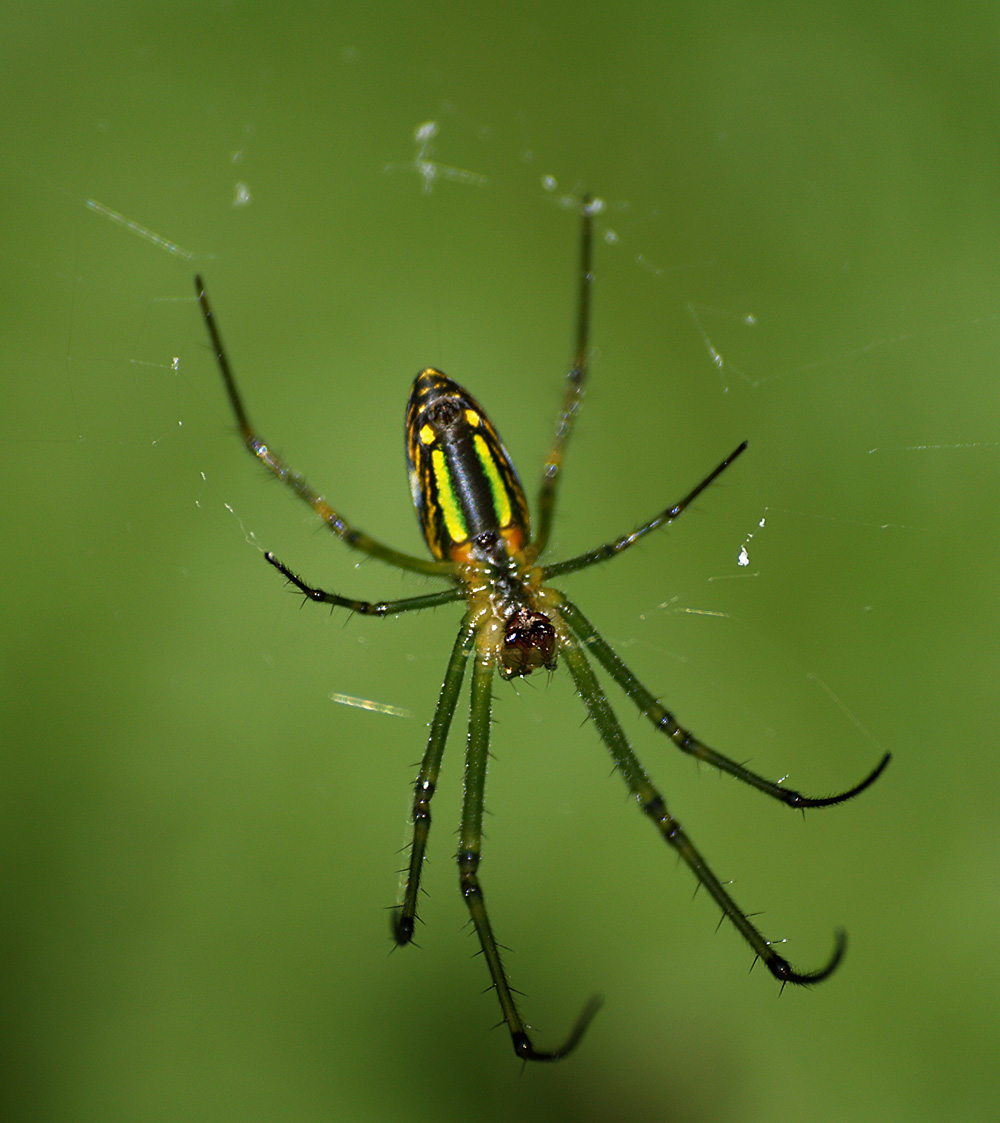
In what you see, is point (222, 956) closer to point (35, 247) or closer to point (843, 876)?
point (843, 876)

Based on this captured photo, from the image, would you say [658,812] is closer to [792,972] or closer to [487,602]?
[792,972]

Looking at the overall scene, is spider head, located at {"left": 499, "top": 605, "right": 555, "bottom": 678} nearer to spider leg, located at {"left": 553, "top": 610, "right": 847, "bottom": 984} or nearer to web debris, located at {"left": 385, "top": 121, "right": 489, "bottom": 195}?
spider leg, located at {"left": 553, "top": 610, "right": 847, "bottom": 984}

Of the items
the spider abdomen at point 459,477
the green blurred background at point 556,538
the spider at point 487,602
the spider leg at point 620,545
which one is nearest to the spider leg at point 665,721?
the spider at point 487,602

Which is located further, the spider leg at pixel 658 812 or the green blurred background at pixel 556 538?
the green blurred background at pixel 556 538

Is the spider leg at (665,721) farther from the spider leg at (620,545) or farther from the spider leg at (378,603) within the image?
the spider leg at (378,603)

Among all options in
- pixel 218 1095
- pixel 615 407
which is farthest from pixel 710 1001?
pixel 615 407

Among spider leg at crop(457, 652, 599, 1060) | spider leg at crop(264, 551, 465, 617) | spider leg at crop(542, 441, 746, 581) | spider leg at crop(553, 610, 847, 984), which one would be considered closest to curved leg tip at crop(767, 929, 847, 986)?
spider leg at crop(553, 610, 847, 984)
